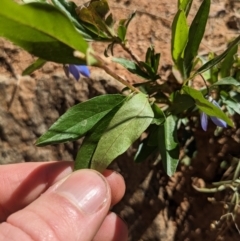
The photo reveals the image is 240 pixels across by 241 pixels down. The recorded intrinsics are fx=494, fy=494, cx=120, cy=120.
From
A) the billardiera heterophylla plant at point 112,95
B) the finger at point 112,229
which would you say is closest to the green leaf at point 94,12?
the billardiera heterophylla plant at point 112,95

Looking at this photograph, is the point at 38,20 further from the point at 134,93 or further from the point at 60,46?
the point at 134,93

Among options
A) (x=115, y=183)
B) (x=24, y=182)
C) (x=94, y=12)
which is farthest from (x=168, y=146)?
(x=24, y=182)

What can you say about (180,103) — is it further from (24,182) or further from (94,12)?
(24,182)

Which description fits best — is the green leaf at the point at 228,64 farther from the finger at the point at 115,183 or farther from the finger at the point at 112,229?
the finger at the point at 112,229

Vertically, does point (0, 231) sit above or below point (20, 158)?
above

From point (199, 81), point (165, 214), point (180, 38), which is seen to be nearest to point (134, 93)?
point (180, 38)

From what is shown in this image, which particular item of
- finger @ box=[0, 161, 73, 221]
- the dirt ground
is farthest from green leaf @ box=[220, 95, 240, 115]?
finger @ box=[0, 161, 73, 221]
